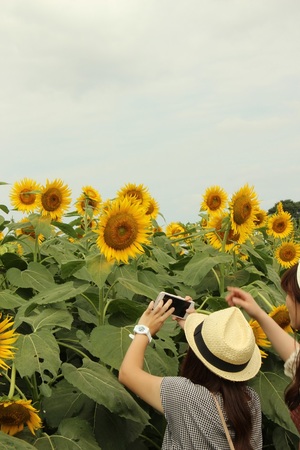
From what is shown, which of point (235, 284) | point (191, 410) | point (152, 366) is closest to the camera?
point (191, 410)

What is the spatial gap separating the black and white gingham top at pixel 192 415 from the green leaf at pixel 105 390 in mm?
198

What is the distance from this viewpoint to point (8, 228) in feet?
13.8

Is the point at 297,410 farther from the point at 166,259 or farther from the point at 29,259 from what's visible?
the point at 29,259

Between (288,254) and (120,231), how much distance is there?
2832mm

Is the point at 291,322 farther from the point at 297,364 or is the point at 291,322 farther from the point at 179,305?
the point at 179,305

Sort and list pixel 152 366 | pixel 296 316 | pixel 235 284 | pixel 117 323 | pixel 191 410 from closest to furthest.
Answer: pixel 191 410, pixel 296 316, pixel 152 366, pixel 117 323, pixel 235 284

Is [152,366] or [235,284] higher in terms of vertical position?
[235,284]

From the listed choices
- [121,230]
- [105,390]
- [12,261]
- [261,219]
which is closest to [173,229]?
[261,219]

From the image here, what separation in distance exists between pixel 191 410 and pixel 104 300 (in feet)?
2.82

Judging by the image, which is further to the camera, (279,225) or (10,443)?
(279,225)

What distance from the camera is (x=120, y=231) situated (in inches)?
131

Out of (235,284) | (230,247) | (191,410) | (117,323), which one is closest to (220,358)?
(191,410)

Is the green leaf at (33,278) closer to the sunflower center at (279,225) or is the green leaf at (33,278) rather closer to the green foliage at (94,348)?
the green foliage at (94,348)

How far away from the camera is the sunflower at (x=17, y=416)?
246 cm
